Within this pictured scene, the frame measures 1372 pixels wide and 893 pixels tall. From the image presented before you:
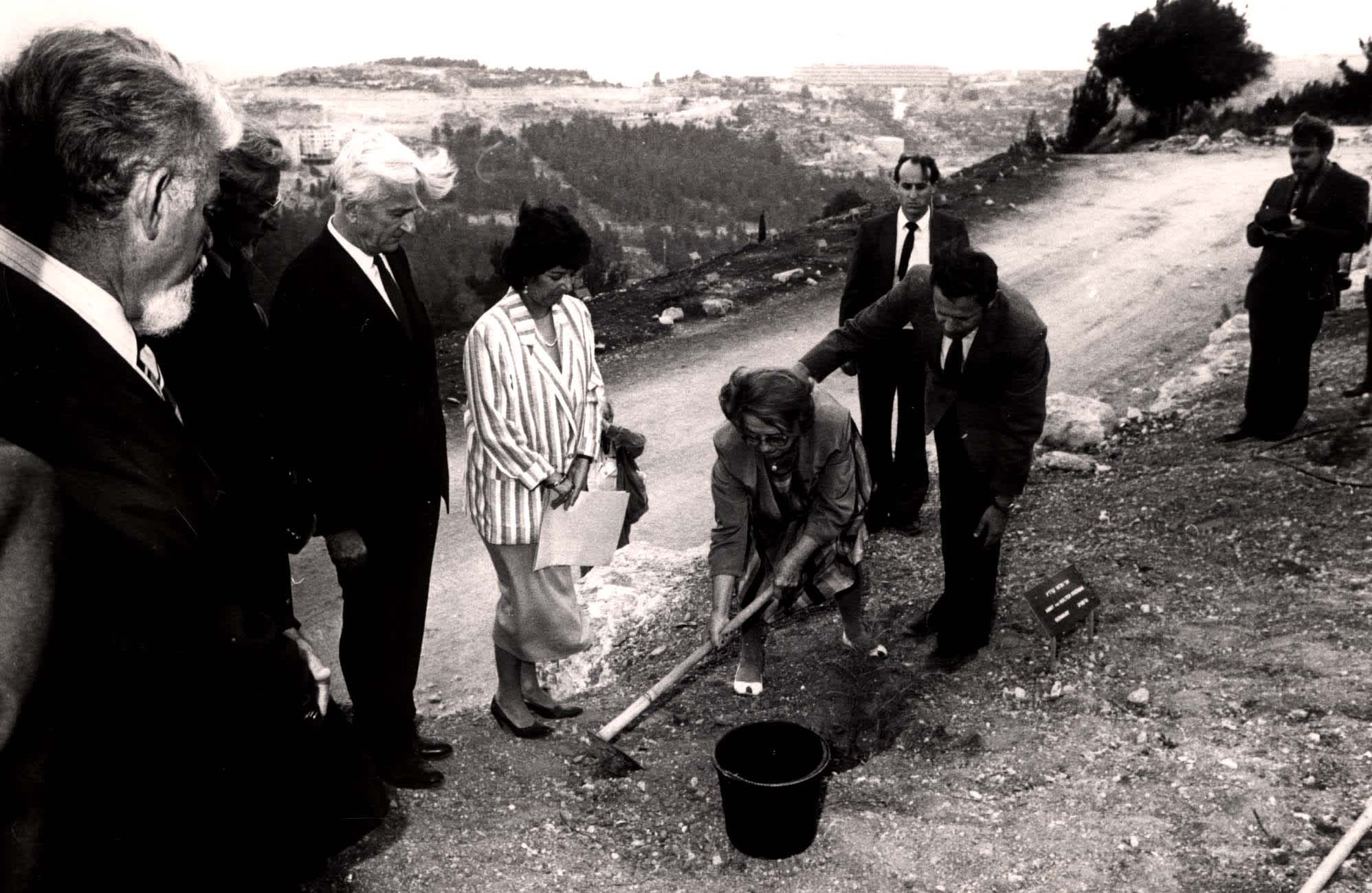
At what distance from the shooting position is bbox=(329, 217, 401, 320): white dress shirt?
2.94 m

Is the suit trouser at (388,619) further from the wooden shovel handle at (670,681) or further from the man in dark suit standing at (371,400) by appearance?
the wooden shovel handle at (670,681)

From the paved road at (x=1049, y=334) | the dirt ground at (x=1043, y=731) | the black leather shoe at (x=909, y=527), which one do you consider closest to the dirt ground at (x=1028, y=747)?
the dirt ground at (x=1043, y=731)

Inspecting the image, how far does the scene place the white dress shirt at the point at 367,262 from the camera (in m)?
2.94

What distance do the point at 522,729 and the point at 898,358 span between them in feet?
8.58

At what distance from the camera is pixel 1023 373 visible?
359cm

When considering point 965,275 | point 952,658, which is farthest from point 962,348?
point 952,658

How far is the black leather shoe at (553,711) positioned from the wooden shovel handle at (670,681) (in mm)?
154

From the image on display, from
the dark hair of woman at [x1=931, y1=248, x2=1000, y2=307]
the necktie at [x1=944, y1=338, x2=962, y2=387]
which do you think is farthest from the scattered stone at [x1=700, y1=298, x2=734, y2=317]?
the dark hair of woman at [x1=931, y1=248, x2=1000, y2=307]

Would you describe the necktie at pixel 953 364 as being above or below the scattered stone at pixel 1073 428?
above

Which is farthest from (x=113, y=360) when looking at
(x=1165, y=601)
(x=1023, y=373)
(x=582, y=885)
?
(x=1165, y=601)

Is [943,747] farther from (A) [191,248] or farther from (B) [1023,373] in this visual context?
(A) [191,248]

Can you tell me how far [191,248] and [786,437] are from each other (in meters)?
2.02

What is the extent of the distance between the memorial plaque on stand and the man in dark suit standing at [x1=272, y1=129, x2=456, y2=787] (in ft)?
7.01

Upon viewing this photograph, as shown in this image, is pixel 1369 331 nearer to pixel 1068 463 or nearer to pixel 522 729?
pixel 1068 463
